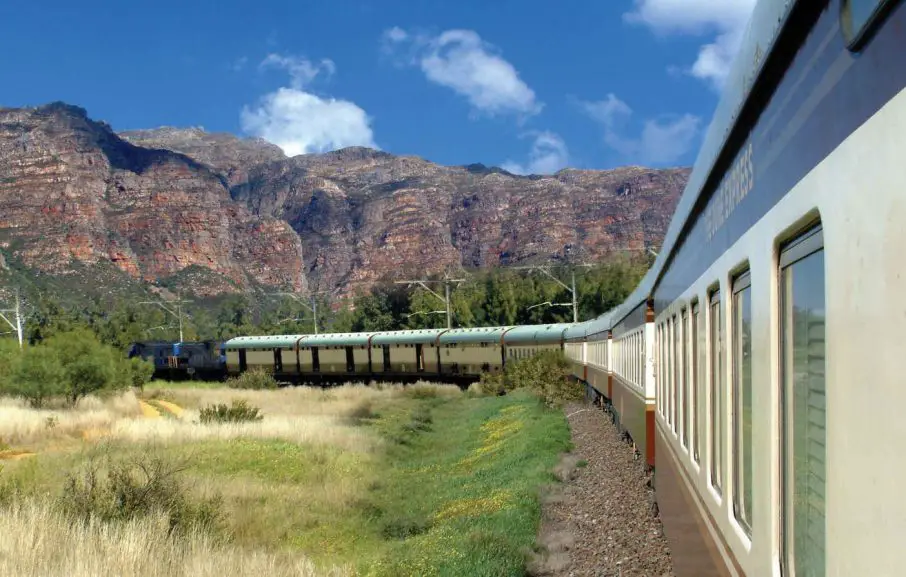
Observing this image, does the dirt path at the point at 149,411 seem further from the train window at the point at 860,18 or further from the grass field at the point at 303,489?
the train window at the point at 860,18

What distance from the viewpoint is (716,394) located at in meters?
3.99

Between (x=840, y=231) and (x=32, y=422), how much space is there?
25.3m

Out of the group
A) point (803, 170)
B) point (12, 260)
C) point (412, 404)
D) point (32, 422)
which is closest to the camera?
point (803, 170)

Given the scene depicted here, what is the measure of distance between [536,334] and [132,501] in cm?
2841

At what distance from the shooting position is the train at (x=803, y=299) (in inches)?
60.2

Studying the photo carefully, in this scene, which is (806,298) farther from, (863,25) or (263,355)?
(263,355)

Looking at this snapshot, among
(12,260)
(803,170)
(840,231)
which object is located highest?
(12,260)

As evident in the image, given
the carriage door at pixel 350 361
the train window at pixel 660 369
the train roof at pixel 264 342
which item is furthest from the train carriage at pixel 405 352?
the train window at pixel 660 369

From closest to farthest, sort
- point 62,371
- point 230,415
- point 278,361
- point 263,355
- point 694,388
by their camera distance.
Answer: point 694,388 → point 230,415 → point 62,371 → point 278,361 → point 263,355

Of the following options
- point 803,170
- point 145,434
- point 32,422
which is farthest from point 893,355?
point 32,422

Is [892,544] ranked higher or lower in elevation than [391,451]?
higher

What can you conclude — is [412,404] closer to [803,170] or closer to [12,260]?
[803,170]

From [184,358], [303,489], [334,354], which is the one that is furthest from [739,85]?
[184,358]

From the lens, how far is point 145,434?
22.6m
